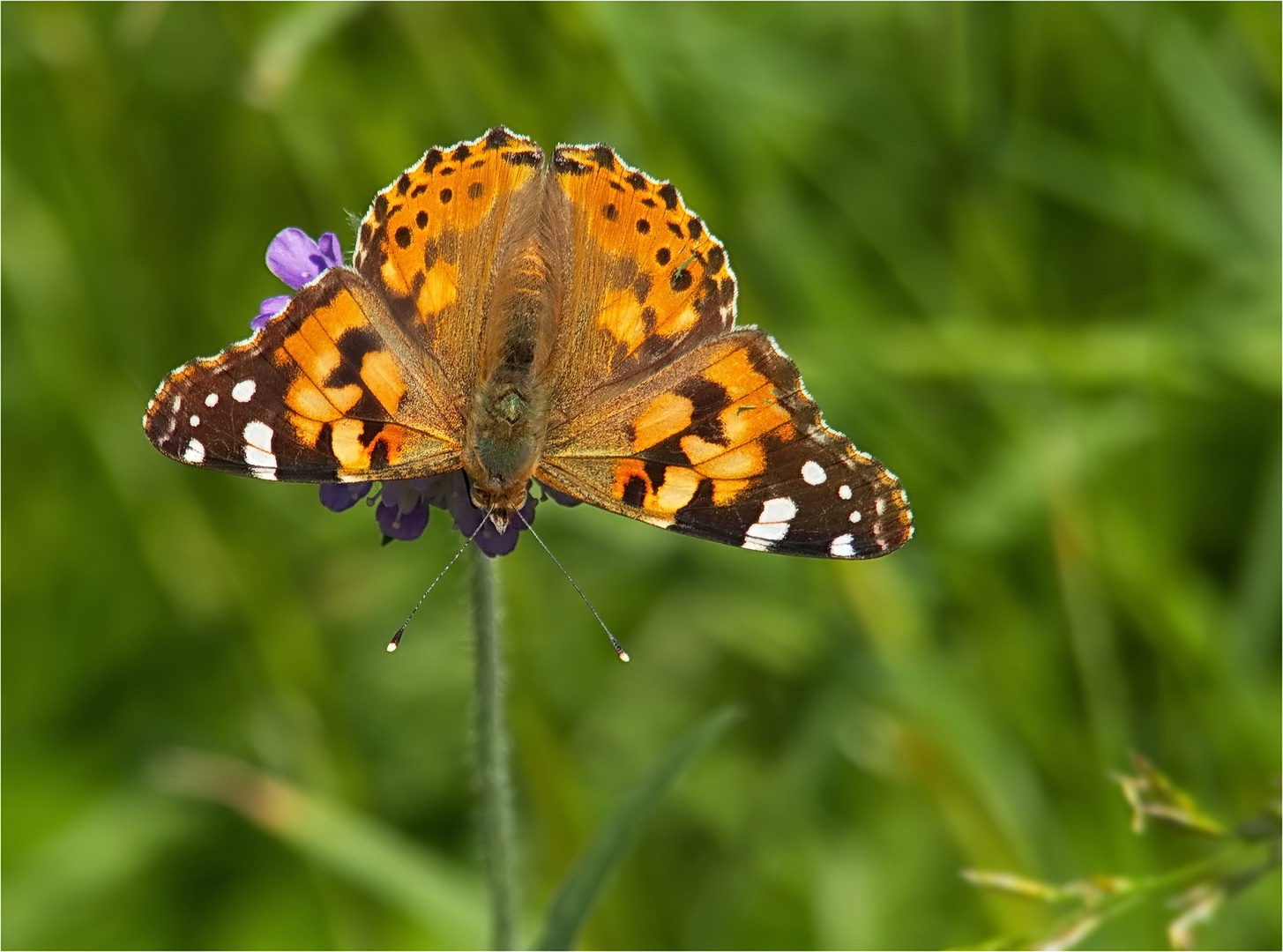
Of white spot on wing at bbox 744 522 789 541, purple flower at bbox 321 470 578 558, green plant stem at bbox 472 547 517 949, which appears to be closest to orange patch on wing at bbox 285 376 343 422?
purple flower at bbox 321 470 578 558

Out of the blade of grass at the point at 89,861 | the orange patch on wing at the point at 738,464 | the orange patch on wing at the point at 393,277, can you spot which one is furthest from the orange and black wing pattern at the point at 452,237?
the blade of grass at the point at 89,861

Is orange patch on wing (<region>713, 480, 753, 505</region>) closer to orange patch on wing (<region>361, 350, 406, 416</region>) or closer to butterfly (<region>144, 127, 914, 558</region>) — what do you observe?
butterfly (<region>144, 127, 914, 558</region>)

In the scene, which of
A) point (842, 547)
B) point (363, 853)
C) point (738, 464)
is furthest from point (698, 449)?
point (363, 853)

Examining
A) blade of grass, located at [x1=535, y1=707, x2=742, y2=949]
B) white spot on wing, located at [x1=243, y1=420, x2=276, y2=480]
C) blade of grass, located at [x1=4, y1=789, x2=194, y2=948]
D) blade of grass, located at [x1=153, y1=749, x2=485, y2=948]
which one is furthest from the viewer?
blade of grass, located at [x1=4, y1=789, x2=194, y2=948]

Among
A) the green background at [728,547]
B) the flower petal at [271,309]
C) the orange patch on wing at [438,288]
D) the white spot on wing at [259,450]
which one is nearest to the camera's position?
the white spot on wing at [259,450]

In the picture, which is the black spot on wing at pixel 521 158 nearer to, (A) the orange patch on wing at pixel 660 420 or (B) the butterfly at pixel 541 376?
(B) the butterfly at pixel 541 376

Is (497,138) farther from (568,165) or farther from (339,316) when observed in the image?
(339,316)
